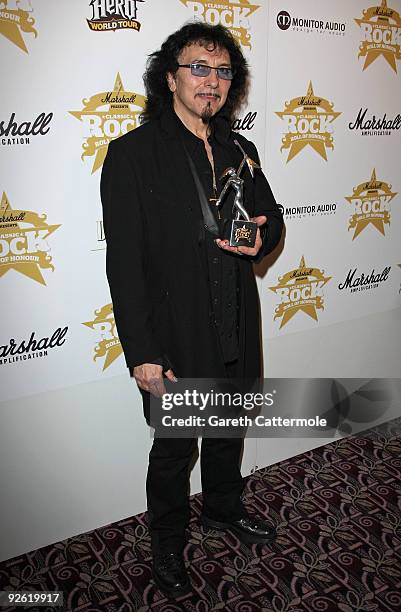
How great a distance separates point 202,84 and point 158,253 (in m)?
0.58

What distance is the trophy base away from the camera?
1.99 m

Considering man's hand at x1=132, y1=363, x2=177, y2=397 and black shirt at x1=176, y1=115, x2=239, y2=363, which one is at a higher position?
black shirt at x1=176, y1=115, x2=239, y2=363

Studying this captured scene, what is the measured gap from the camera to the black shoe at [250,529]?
2539 mm

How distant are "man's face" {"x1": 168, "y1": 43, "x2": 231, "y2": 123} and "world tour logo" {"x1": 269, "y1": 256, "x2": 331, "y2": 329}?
42.5 inches

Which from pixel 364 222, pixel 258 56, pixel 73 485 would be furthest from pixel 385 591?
pixel 258 56

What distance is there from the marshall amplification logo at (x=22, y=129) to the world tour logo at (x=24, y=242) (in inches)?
7.6

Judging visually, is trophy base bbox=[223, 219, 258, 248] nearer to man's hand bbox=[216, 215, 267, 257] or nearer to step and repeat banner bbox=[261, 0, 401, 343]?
man's hand bbox=[216, 215, 267, 257]

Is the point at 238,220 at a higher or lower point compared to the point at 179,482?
higher

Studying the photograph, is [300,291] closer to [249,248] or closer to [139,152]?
[249,248]

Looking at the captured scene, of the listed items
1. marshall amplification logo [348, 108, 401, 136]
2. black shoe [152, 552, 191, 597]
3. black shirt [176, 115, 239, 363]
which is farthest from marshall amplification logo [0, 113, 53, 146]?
black shoe [152, 552, 191, 597]

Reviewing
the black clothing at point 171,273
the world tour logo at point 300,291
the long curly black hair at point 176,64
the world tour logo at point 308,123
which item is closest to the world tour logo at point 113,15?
the long curly black hair at point 176,64

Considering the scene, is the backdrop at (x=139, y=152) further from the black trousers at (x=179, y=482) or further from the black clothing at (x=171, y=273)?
the black trousers at (x=179, y=482)

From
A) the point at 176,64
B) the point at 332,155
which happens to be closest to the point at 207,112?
the point at 176,64

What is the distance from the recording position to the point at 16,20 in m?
1.98
